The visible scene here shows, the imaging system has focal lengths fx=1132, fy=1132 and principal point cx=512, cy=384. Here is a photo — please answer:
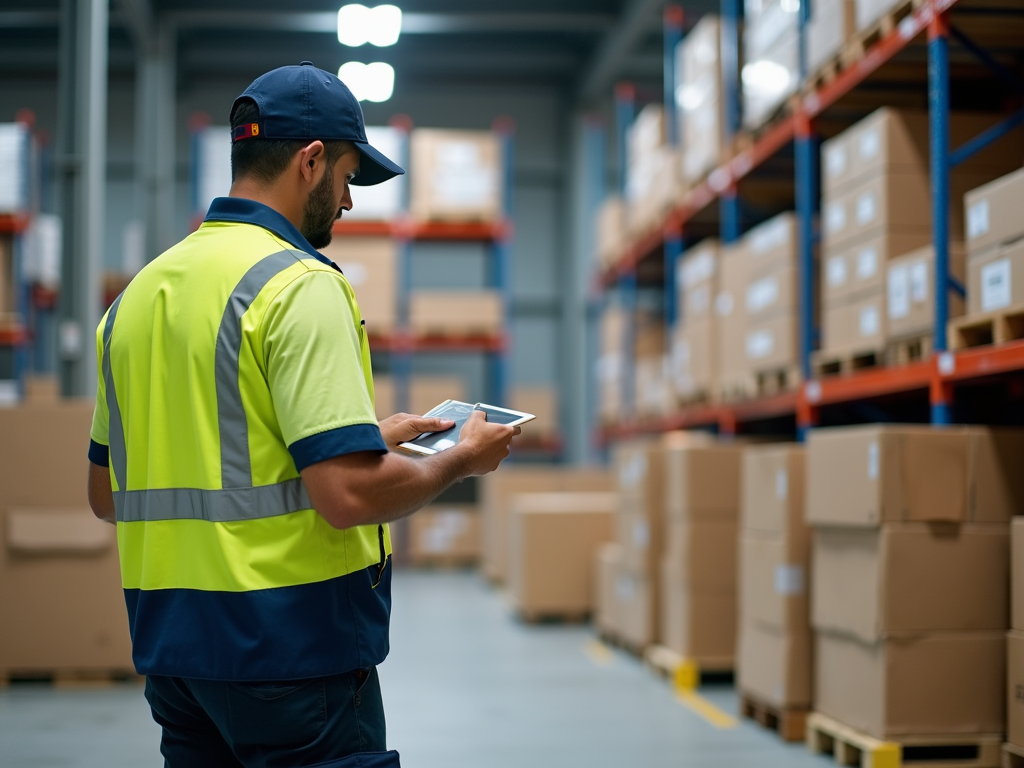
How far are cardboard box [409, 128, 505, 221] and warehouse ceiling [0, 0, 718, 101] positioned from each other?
4.79 ft

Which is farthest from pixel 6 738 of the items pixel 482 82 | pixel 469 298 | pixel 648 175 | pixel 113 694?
pixel 482 82

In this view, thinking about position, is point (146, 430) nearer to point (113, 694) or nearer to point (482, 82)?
point (113, 694)

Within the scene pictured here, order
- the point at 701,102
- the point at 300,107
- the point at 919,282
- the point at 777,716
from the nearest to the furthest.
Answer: the point at 300,107 < the point at 919,282 < the point at 777,716 < the point at 701,102

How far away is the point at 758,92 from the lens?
23.9ft

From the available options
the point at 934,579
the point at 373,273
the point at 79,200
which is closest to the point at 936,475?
the point at 934,579

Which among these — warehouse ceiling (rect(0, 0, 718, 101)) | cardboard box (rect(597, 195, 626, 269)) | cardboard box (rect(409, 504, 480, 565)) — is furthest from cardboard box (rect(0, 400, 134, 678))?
warehouse ceiling (rect(0, 0, 718, 101))

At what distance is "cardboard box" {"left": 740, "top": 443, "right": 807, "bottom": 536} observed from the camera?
533 cm

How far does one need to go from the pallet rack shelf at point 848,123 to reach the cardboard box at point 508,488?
1429 millimetres

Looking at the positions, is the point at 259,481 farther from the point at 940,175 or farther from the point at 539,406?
the point at 539,406

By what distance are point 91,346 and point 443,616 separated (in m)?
3.86

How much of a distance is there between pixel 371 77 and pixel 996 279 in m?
12.2

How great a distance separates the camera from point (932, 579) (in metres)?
4.40

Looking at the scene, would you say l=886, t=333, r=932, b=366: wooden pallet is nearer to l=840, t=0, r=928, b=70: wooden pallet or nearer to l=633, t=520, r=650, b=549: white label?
l=840, t=0, r=928, b=70: wooden pallet

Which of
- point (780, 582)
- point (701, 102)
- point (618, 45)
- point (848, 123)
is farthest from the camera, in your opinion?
point (618, 45)
